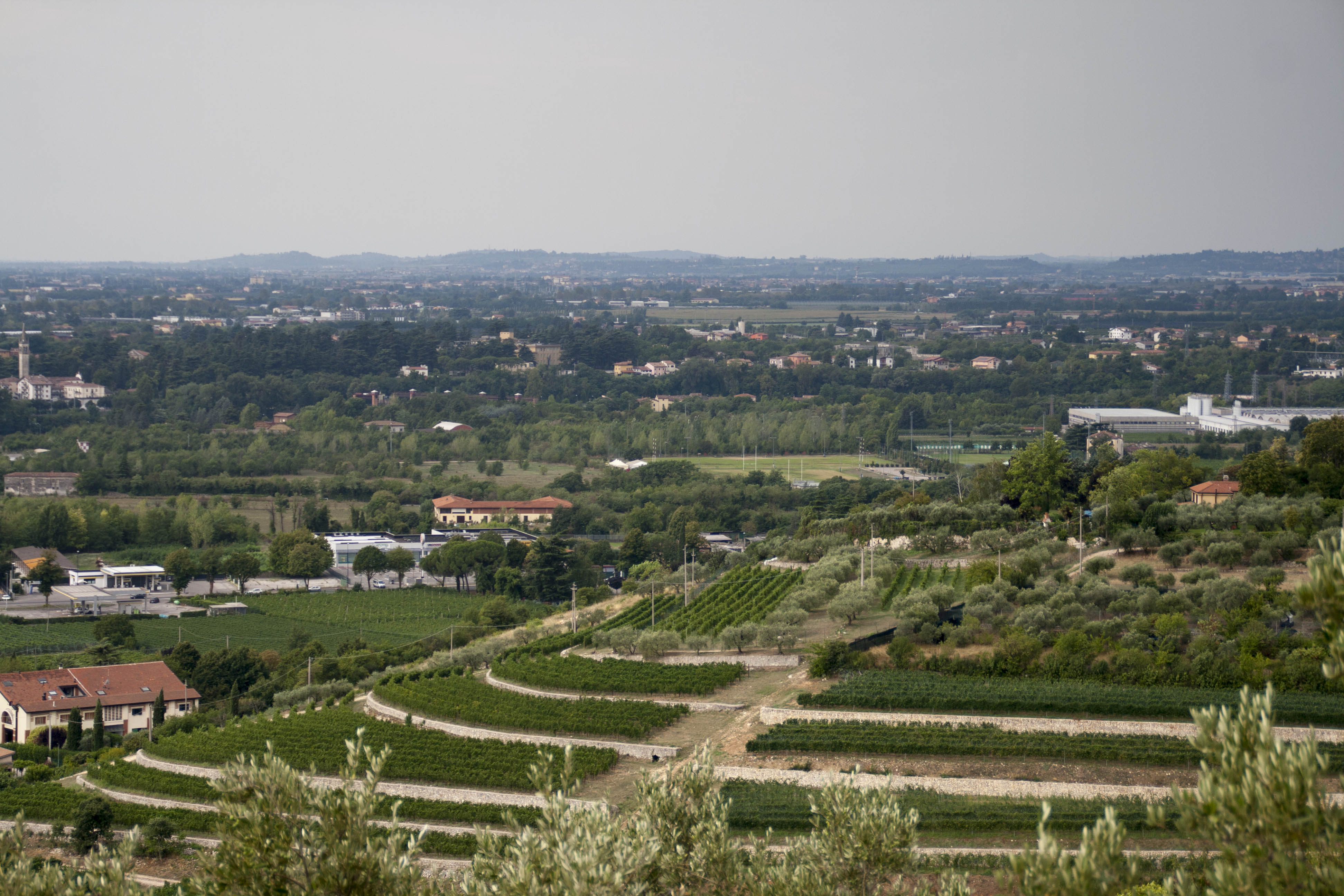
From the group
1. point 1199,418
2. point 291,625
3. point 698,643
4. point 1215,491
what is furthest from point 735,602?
point 1199,418

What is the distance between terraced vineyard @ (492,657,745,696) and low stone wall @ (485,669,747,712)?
13cm

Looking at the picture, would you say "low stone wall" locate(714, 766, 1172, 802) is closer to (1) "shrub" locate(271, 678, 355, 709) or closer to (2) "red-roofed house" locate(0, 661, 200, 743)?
(1) "shrub" locate(271, 678, 355, 709)

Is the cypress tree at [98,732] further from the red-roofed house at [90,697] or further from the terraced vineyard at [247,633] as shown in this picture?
the terraced vineyard at [247,633]

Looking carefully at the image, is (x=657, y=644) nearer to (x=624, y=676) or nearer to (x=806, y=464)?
(x=624, y=676)

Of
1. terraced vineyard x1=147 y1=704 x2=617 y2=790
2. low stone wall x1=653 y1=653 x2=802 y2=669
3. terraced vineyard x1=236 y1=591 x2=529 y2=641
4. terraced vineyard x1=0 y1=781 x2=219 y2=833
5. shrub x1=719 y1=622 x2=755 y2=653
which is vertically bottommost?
terraced vineyard x1=236 y1=591 x2=529 y2=641

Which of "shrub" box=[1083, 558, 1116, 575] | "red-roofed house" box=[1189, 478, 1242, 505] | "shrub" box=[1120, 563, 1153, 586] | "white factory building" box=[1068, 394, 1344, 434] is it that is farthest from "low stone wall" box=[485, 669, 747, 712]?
"white factory building" box=[1068, 394, 1344, 434]

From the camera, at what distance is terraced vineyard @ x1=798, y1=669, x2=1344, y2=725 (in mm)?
18047

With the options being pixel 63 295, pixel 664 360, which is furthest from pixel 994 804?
pixel 63 295

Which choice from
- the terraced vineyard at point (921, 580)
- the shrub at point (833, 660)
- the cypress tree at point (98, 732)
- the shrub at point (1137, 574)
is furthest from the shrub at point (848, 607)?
the cypress tree at point (98, 732)

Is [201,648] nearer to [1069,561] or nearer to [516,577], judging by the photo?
[516,577]

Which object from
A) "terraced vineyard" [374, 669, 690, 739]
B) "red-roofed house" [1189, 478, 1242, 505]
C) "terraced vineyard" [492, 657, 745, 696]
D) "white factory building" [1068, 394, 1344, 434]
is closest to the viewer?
"terraced vineyard" [374, 669, 690, 739]

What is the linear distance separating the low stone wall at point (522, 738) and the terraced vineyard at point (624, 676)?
7.07 feet

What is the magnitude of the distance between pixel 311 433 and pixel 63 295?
125515 millimetres

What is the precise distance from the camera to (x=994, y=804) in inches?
642
